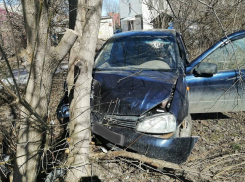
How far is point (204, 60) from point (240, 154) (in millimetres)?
1727

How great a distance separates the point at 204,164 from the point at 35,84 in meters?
2.50

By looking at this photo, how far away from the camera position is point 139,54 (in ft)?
13.6

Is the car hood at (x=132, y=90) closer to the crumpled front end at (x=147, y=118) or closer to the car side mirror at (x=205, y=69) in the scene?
the crumpled front end at (x=147, y=118)

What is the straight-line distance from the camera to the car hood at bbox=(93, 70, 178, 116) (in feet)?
9.89

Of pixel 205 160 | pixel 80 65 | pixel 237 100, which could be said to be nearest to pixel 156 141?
pixel 205 160

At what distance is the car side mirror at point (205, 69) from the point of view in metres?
3.79

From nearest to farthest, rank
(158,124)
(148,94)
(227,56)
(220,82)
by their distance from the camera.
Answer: (158,124) < (148,94) < (220,82) < (227,56)

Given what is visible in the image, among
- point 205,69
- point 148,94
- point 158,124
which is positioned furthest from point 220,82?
point 158,124

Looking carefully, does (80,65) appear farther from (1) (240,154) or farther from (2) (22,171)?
(1) (240,154)

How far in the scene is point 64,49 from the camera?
2.14 metres

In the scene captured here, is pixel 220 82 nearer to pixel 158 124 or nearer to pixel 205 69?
pixel 205 69

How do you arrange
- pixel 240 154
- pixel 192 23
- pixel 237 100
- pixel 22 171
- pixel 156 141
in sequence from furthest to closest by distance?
1. pixel 192 23
2. pixel 237 100
3. pixel 240 154
4. pixel 156 141
5. pixel 22 171

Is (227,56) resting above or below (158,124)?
above

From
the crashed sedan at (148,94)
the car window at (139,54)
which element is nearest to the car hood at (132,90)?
the crashed sedan at (148,94)
